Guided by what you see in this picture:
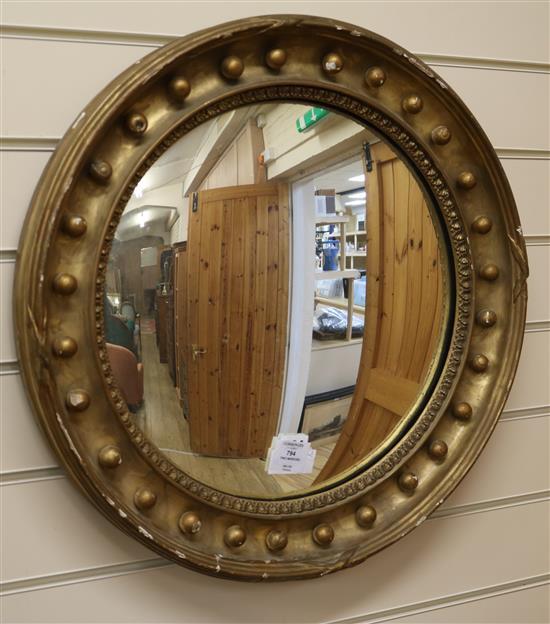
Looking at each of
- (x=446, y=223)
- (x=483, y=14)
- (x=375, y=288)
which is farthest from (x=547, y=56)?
(x=375, y=288)

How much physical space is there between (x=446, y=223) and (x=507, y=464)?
1.41 ft

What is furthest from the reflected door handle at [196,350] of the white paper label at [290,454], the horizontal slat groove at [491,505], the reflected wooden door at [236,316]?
the horizontal slat groove at [491,505]

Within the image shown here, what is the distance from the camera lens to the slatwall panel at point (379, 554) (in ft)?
2.28

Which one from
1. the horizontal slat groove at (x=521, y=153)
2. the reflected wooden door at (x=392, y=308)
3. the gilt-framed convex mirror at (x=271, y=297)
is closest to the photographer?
the gilt-framed convex mirror at (x=271, y=297)

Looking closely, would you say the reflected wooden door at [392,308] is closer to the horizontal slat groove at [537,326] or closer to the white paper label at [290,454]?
the white paper label at [290,454]

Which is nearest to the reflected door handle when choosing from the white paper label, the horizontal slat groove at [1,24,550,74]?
the white paper label

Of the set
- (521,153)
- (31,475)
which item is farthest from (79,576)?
(521,153)

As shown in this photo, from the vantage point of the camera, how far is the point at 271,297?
0.76 m

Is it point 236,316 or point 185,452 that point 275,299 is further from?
point 185,452

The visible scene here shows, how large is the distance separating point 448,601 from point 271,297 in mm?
608

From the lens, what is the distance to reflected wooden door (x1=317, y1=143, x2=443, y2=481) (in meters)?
0.81

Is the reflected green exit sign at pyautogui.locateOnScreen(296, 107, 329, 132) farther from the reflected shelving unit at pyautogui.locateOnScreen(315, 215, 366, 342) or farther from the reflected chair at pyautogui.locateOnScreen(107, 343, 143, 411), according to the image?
the reflected chair at pyautogui.locateOnScreen(107, 343, 143, 411)

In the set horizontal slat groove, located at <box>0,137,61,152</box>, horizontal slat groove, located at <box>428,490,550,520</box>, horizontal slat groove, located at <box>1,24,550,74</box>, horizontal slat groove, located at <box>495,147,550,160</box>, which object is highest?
horizontal slat groove, located at <box>1,24,550,74</box>

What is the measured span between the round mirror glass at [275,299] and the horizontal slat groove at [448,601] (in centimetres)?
27
